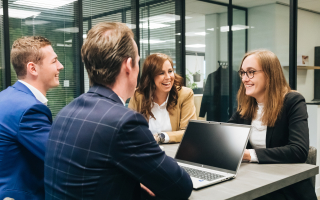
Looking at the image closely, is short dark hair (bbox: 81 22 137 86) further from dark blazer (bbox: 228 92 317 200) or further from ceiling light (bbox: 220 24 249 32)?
ceiling light (bbox: 220 24 249 32)

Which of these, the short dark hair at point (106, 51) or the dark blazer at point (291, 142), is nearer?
the short dark hair at point (106, 51)

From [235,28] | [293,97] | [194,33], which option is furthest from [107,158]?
[235,28]

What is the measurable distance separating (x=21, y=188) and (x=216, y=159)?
92 cm

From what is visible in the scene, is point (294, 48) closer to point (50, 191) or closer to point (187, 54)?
point (187, 54)

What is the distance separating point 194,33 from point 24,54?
11.8 ft

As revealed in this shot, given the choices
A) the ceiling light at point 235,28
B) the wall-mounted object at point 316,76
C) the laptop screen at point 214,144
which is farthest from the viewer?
the ceiling light at point 235,28

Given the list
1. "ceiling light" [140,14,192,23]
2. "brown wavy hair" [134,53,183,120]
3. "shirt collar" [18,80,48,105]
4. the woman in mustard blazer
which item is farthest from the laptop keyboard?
"ceiling light" [140,14,192,23]

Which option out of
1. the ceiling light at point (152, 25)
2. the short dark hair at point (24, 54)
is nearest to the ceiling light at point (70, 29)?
the ceiling light at point (152, 25)

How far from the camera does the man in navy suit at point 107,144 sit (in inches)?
35.6

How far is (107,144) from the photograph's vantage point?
897 millimetres

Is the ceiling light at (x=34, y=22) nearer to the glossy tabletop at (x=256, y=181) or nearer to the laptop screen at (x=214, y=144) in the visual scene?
the laptop screen at (x=214, y=144)

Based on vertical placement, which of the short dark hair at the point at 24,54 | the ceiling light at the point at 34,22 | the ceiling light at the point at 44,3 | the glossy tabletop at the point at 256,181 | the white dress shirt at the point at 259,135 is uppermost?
the ceiling light at the point at 44,3

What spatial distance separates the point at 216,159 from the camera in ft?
4.71

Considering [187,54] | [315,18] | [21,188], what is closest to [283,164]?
[21,188]
